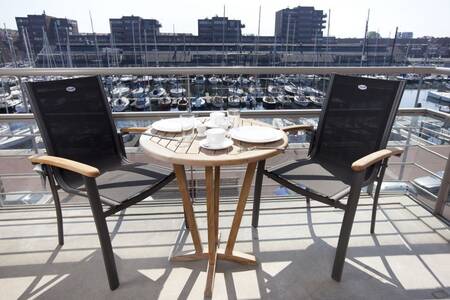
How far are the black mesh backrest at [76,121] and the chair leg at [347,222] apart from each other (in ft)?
5.15

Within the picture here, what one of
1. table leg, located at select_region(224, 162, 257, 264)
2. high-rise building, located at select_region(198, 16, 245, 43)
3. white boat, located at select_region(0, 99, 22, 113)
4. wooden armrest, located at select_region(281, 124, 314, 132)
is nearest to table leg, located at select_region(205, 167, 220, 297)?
table leg, located at select_region(224, 162, 257, 264)

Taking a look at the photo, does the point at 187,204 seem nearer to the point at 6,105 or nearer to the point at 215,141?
the point at 215,141

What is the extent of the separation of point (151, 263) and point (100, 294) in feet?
1.04

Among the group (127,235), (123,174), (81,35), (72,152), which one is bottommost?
(127,235)

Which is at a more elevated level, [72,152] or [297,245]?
[72,152]

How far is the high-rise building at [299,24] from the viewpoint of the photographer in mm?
16688

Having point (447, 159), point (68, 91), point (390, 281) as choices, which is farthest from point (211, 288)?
point (447, 159)

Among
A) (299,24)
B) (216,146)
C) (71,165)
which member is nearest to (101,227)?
(71,165)

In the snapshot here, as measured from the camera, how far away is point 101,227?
132cm

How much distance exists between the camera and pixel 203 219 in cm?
209

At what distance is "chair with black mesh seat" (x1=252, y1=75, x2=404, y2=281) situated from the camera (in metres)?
1.46

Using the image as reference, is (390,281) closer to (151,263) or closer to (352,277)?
(352,277)

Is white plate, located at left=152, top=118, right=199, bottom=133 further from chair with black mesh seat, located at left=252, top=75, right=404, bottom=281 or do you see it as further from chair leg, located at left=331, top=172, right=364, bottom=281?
chair leg, located at left=331, top=172, right=364, bottom=281

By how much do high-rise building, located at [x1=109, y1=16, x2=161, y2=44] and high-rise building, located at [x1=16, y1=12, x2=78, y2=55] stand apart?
2478 millimetres
